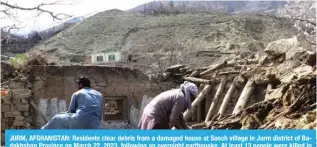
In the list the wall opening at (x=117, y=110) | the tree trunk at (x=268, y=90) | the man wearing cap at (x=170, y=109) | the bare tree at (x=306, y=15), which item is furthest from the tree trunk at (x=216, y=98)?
the man wearing cap at (x=170, y=109)

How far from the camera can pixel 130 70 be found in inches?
676

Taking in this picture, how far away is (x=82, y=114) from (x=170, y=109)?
1.09m

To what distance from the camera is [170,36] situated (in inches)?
1307

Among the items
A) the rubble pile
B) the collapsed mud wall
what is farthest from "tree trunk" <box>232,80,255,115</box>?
the collapsed mud wall

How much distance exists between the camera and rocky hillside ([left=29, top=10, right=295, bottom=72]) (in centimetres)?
3006

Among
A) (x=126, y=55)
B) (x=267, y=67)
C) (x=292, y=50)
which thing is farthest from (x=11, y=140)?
(x=126, y=55)

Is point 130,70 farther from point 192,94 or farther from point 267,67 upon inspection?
point 192,94

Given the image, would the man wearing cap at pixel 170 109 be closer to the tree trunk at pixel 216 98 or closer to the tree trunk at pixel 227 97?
the tree trunk at pixel 227 97

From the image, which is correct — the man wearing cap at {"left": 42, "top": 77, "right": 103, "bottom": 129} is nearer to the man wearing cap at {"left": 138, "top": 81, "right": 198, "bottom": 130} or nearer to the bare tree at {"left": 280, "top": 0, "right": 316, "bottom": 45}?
the man wearing cap at {"left": 138, "top": 81, "right": 198, "bottom": 130}

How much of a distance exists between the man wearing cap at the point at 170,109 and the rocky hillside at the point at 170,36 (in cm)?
2060

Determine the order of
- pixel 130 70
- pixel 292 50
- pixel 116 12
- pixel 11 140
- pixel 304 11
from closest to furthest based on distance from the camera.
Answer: pixel 11 140 < pixel 292 50 < pixel 304 11 < pixel 130 70 < pixel 116 12

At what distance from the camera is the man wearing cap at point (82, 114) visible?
21.6ft

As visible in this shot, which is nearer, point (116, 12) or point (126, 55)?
point (126, 55)

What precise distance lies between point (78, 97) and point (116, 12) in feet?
111
